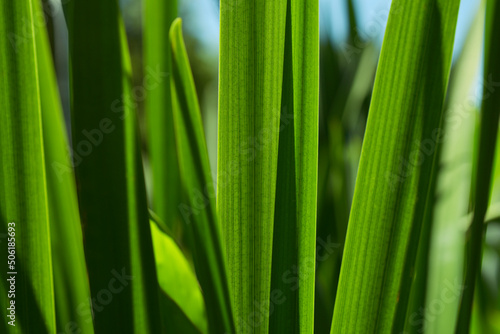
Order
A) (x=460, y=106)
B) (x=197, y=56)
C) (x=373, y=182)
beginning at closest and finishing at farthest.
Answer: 1. (x=373, y=182)
2. (x=460, y=106)
3. (x=197, y=56)

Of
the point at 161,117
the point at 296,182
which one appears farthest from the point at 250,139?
the point at 161,117

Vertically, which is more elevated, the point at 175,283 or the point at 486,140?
the point at 486,140

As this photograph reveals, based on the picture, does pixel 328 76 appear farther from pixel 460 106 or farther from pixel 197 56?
pixel 197 56

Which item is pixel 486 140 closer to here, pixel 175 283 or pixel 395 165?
pixel 395 165

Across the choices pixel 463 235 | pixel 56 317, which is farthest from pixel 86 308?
pixel 463 235

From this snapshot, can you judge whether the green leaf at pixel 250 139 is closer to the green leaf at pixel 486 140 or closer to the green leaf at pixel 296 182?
the green leaf at pixel 296 182

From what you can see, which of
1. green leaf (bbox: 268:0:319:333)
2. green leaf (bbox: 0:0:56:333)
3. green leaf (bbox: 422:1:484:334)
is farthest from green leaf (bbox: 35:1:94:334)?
green leaf (bbox: 422:1:484:334)
